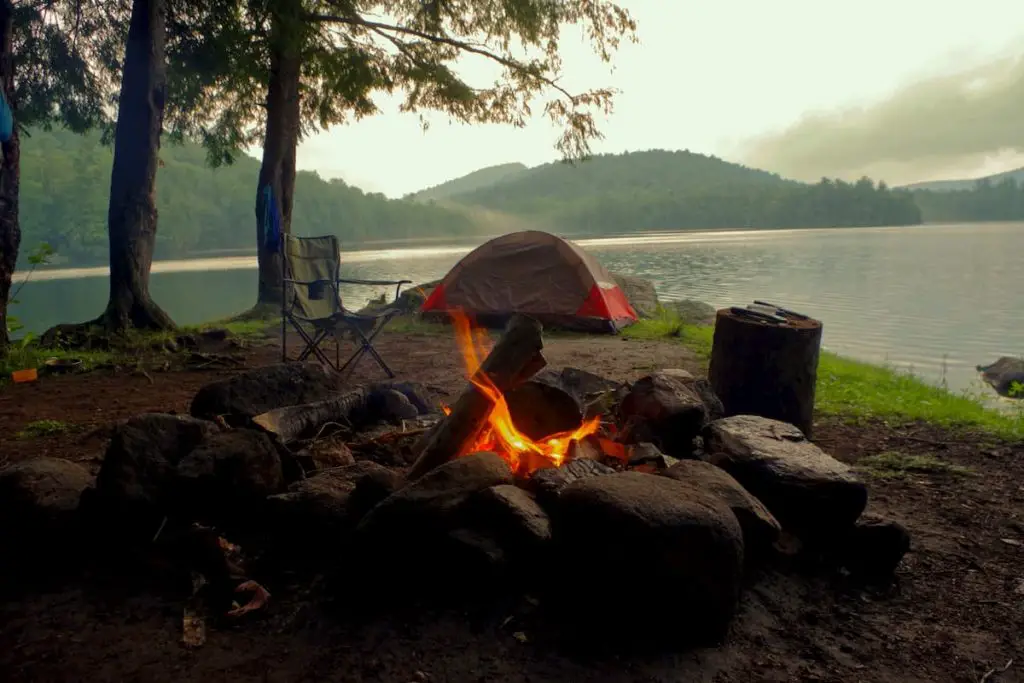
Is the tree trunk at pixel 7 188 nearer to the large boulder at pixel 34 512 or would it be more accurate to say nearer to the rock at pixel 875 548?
the large boulder at pixel 34 512

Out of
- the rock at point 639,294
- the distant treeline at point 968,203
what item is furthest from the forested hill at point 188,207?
the distant treeline at point 968,203

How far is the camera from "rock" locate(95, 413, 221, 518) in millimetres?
2562

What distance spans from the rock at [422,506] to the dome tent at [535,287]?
7.37 metres

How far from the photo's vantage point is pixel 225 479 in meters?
2.63

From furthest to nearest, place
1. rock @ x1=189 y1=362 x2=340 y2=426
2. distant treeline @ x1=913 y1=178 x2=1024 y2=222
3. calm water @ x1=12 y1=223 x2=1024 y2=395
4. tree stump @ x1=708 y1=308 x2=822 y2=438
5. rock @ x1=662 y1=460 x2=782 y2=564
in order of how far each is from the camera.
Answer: distant treeline @ x1=913 y1=178 x2=1024 y2=222, calm water @ x1=12 y1=223 x2=1024 y2=395, tree stump @ x1=708 y1=308 x2=822 y2=438, rock @ x1=189 y1=362 x2=340 y2=426, rock @ x1=662 y1=460 x2=782 y2=564

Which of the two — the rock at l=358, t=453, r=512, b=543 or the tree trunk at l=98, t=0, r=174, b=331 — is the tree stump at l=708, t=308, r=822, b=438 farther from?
the tree trunk at l=98, t=0, r=174, b=331

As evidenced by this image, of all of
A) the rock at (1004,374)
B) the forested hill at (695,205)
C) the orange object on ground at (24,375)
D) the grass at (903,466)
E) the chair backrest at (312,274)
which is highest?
the forested hill at (695,205)

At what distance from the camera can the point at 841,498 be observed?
106 inches

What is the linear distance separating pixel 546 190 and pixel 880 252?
329 ft

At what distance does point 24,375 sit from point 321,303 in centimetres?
292

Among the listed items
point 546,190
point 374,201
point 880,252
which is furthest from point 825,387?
point 546,190

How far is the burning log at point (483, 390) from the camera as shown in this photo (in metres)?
2.88

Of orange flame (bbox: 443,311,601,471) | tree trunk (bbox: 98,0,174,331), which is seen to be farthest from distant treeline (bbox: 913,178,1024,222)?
orange flame (bbox: 443,311,601,471)

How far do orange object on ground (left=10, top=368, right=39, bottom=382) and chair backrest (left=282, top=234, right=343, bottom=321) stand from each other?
2.49 metres
